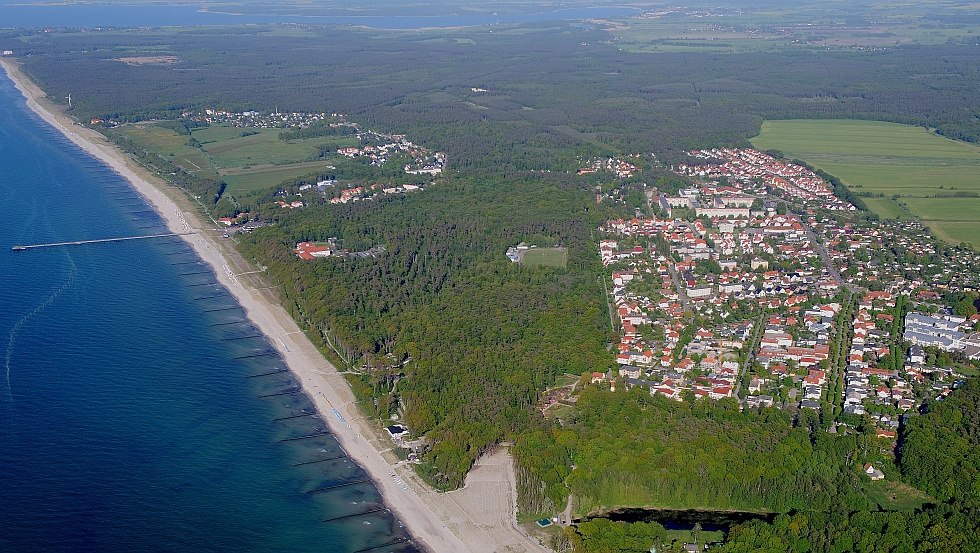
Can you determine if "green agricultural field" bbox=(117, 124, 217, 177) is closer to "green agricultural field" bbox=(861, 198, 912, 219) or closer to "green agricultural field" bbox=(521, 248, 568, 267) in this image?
"green agricultural field" bbox=(521, 248, 568, 267)

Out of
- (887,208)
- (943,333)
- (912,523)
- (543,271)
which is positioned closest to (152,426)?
(543,271)

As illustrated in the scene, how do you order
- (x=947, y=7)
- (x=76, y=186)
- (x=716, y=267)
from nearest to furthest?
(x=716, y=267) → (x=76, y=186) → (x=947, y=7)

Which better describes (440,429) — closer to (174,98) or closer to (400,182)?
(400,182)

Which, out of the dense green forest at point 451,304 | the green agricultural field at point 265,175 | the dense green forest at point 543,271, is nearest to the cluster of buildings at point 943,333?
the dense green forest at point 543,271

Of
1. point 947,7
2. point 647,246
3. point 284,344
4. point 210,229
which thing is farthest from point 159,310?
point 947,7

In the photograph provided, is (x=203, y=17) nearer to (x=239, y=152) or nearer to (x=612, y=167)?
(x=239, y=152)

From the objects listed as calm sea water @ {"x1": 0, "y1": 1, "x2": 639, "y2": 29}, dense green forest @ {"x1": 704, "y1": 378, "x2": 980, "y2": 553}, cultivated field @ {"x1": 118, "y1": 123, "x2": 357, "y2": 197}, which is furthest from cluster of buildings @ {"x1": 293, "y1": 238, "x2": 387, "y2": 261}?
calm sea water @ {"x1": 0, "y1": 1, "x2": 639, "y2": 29}

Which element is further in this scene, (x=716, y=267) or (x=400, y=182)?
(x=400, y=182)

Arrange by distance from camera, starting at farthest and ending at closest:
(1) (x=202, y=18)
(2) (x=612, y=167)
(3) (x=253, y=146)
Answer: (1) (x=202, y=18) → (3) (x=253, y=146) → (2) (x=612, y=167)
